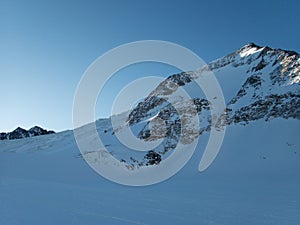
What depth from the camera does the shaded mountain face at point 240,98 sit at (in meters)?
41.3

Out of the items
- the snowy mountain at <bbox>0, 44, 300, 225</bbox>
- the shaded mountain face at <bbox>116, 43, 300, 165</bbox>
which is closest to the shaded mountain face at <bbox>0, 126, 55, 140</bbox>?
the snowy mountain at <bbox>0, 44, 300, 225</bbox>

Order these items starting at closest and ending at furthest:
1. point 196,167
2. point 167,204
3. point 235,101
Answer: point 167,204
point 196,167
point 235,101

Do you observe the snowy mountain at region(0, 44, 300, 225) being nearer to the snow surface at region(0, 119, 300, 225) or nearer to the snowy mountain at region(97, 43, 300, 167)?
the snow surface at region(0, 119, 300, 225)

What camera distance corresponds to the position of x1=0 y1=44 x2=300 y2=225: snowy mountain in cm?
1085

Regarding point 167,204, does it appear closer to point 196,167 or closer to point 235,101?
point 196,167

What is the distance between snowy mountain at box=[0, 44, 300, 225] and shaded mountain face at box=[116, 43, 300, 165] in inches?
6.6

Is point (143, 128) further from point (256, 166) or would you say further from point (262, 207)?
point (262, 207)

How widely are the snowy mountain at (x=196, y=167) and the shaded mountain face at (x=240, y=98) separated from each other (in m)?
0.17

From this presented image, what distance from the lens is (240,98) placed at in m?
47.8

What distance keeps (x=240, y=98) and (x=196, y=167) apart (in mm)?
20633

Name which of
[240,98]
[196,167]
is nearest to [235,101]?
[240,98]

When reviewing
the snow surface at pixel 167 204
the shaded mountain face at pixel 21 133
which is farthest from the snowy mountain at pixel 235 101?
the shaded mountain face at pixel 21 133

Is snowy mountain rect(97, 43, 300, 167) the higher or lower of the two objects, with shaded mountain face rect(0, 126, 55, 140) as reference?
lower

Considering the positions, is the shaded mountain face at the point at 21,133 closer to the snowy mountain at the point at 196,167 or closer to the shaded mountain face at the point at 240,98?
the snowy mountain at the point at 196,167
